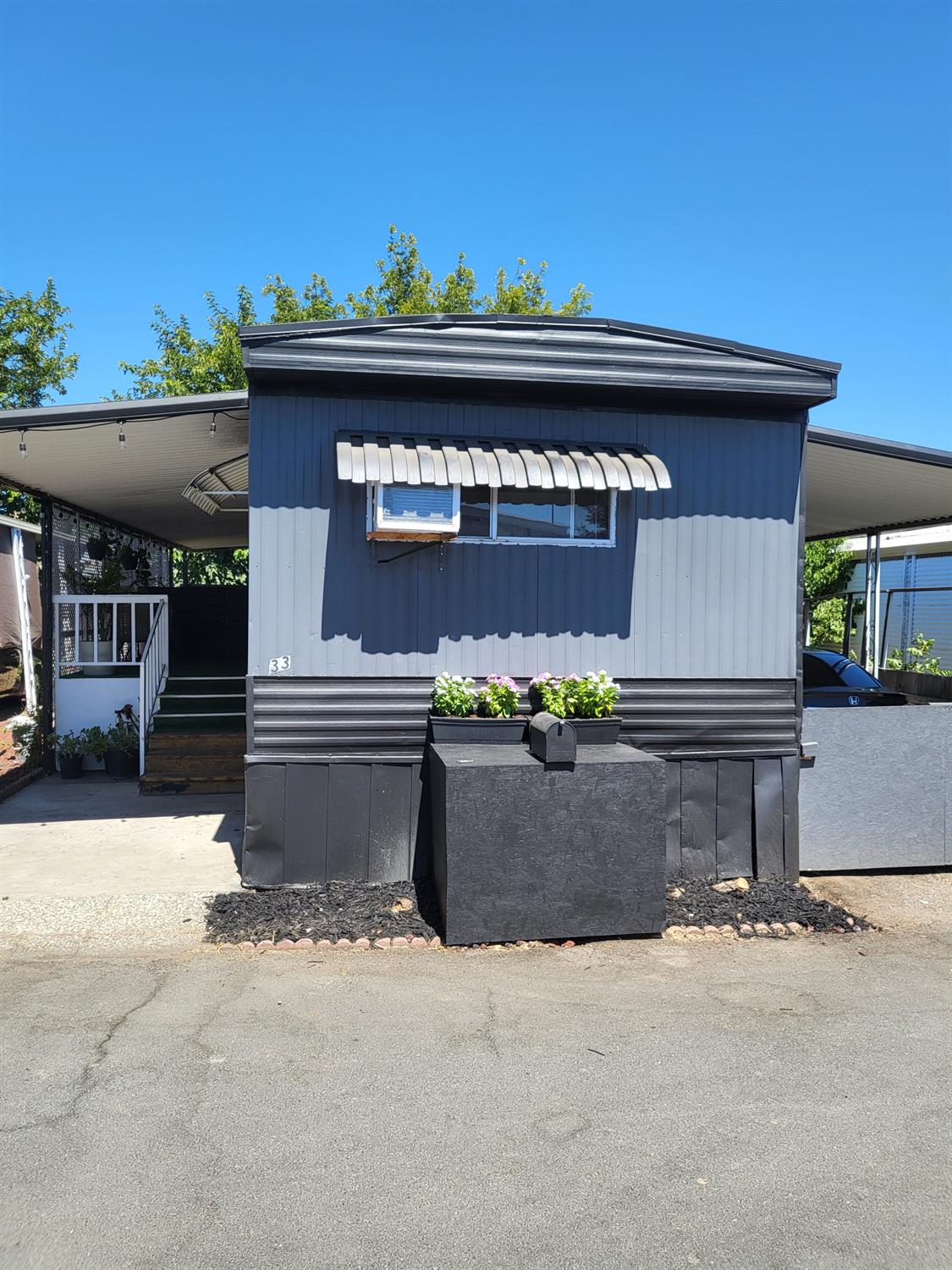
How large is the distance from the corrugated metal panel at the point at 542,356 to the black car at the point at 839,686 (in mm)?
3005

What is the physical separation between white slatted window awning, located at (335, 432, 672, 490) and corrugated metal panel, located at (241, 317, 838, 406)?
41cm

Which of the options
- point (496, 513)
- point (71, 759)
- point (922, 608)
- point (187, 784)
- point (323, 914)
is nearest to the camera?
point (323, 914)

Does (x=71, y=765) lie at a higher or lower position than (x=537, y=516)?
lower

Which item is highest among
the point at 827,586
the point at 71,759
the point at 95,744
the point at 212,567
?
the point at 212,567

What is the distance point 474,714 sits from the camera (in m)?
5.68

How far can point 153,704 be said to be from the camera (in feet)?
31.7

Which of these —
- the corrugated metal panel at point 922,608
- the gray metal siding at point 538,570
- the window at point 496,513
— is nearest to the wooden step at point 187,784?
the gray metal siding at point 538,570

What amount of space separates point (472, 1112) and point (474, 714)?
2722 millimetres

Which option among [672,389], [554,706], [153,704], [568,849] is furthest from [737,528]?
[153,704]

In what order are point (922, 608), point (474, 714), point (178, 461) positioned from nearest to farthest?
1. point (474, 714)
2. point (178, 461)
3. point (922, 608)

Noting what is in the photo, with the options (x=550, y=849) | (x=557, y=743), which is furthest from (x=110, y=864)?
(x=557, y=743)

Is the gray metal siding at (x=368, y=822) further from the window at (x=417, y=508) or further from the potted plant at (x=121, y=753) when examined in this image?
the potted plant at (x=121, y=753)

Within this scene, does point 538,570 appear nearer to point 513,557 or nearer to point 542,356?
point 513,557

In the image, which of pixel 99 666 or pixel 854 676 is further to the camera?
pixel 99 666
